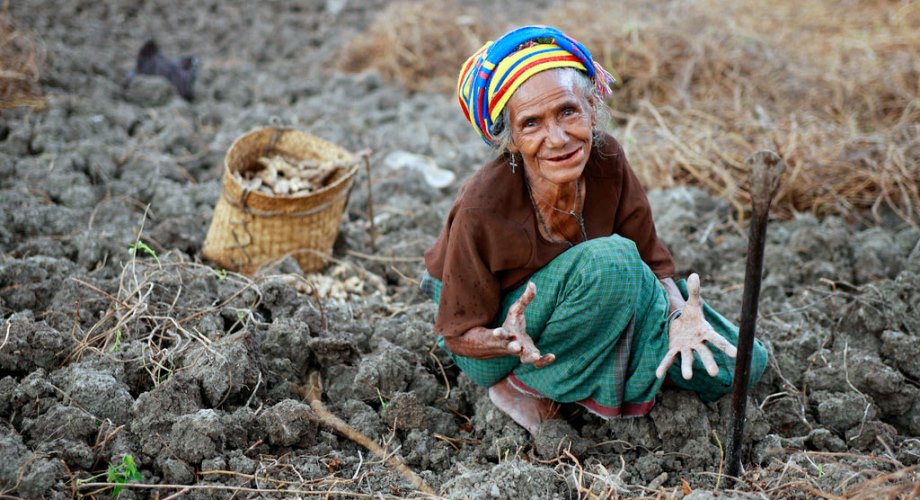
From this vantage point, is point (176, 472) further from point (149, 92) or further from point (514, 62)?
point (149, 92)

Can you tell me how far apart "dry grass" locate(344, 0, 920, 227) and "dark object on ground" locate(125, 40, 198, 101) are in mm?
1320

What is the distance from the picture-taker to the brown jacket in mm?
2307

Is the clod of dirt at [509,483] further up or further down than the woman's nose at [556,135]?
further down

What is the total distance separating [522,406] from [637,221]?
0.67 meters

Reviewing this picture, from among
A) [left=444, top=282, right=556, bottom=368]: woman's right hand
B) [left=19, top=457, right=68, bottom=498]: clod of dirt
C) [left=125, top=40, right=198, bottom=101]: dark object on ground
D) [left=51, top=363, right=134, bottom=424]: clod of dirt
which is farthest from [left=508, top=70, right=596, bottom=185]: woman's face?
[left=125, top=40, right=198, bottom=101]: dark object on ground

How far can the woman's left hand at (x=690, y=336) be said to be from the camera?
2.13 metres

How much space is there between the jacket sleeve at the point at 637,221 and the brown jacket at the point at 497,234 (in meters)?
0.02

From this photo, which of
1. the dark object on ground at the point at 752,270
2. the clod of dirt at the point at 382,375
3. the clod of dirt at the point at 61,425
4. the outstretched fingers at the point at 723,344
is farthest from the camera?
the clod of dirt at the point at 382,375

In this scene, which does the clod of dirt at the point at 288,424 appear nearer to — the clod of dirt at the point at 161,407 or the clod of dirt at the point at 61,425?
the clod of dirt at the point at 161,407

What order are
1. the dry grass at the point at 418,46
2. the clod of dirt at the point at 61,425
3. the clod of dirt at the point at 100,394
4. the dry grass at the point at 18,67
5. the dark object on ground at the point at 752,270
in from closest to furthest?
the dark object on ground at the point at 752,270 → the clod of dirt at the point at 61,425 → the clod of dirt at the point at 100,394 → the dry grass at the point at 18,67 → the dry grass at the point at 418,46

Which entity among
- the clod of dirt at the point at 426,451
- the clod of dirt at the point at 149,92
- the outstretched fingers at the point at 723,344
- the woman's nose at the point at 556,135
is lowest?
the clod of dirt at the point at 426,451

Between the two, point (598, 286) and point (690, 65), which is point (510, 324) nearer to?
point (598, 286)

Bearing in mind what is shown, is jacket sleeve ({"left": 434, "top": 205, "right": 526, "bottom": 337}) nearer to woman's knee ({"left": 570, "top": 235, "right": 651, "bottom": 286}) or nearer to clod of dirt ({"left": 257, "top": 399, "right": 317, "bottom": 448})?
woman's knee ({"left": 570, "top": 235, "right": 651, "bottom": 286})

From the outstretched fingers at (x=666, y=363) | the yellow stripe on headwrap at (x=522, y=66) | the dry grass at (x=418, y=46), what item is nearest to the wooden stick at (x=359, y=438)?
the outstretched fingers at (x=666, y=363)
